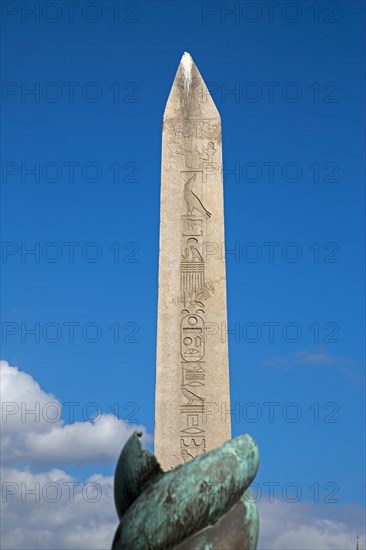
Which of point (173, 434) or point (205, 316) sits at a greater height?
point (205, 316)

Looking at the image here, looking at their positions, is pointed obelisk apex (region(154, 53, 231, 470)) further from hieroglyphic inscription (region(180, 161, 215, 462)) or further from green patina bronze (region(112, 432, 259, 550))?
green patina bronze (region(112, 432, 259, 550))

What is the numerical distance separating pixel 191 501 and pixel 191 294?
4.91 m

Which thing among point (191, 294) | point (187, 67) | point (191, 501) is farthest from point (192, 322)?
point (191, 501)

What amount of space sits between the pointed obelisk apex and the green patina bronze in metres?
4.19

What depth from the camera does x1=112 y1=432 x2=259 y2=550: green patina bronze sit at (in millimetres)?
4230

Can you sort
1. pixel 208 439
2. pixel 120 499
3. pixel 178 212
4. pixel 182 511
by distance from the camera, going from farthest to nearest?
pixel 178 212 < pixel 208 439 < pixel 120 499 < pixel 182 511

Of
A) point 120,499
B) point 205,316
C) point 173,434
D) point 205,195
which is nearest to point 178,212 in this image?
point 205,195

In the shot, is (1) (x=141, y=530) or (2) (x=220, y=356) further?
(2) (x=220, y=356)

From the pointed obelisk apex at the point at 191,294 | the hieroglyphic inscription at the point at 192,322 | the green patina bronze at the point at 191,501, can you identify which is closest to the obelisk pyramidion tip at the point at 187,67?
the pointed obelisk apex at the point at 191,294

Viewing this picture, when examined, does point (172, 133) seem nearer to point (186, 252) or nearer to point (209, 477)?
point (186, 252)

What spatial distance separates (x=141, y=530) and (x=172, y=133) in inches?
232

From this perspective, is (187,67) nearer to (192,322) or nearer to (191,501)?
(192,322)

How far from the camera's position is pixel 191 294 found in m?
9.08

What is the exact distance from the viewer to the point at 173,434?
28.6 ft
